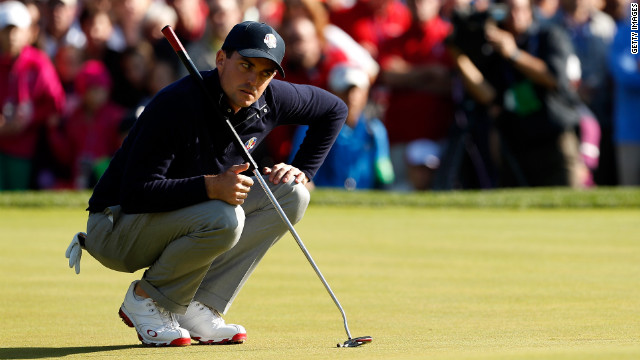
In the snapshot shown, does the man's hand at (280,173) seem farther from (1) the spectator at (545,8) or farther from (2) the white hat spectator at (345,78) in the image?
(1) the spectator at (545,8)

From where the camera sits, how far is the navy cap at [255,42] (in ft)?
13.7

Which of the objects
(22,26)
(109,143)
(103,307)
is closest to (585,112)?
(109,143)

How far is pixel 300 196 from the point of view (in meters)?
4.57

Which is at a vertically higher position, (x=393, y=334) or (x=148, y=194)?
(x=148, y=194)

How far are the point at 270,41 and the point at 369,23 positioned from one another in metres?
6.82

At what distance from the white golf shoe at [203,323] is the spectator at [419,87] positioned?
6230 millimetres

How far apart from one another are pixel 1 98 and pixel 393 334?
22.4ft

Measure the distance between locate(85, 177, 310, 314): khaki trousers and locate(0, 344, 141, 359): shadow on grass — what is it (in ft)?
1.08

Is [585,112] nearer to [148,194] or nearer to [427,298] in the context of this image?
[427,298]

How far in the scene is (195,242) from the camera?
4246mm

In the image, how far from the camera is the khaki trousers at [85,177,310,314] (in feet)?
13.9

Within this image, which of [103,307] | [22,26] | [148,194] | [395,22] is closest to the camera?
[148,194]

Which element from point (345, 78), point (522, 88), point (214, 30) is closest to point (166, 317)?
point (345, 78)

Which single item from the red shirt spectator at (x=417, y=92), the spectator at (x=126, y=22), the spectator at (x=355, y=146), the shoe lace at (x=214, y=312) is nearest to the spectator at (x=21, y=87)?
the spectator at (x=126, y=22)
